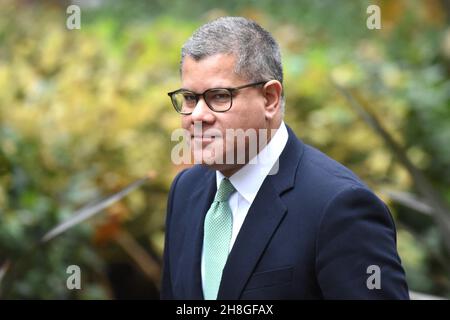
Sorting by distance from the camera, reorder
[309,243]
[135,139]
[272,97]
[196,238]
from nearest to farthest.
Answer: [309,243] → [272,97] → [196,238] → [135,139]

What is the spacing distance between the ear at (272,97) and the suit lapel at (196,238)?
12.8 inches

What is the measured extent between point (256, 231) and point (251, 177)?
16cm

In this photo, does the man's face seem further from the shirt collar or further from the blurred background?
the blurred background

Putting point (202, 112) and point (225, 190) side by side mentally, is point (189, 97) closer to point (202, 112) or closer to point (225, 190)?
point (202, 112)

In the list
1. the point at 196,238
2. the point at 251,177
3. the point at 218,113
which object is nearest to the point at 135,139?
the point at 196,238

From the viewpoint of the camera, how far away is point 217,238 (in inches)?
82.7

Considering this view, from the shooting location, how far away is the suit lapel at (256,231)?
198 centimetres

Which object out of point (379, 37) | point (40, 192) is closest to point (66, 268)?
point (40, 192)

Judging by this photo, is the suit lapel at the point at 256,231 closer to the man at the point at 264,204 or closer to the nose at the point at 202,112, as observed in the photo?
the man at the point at 264,204

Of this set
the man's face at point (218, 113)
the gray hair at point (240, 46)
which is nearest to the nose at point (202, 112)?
the man's face at point (218, 113)

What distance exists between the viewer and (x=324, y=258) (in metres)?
1.90

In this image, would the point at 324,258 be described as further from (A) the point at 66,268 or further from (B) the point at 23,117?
(B) the point at 23,117

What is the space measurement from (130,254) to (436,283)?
1814mm

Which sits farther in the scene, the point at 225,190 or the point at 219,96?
the point at 225,190
